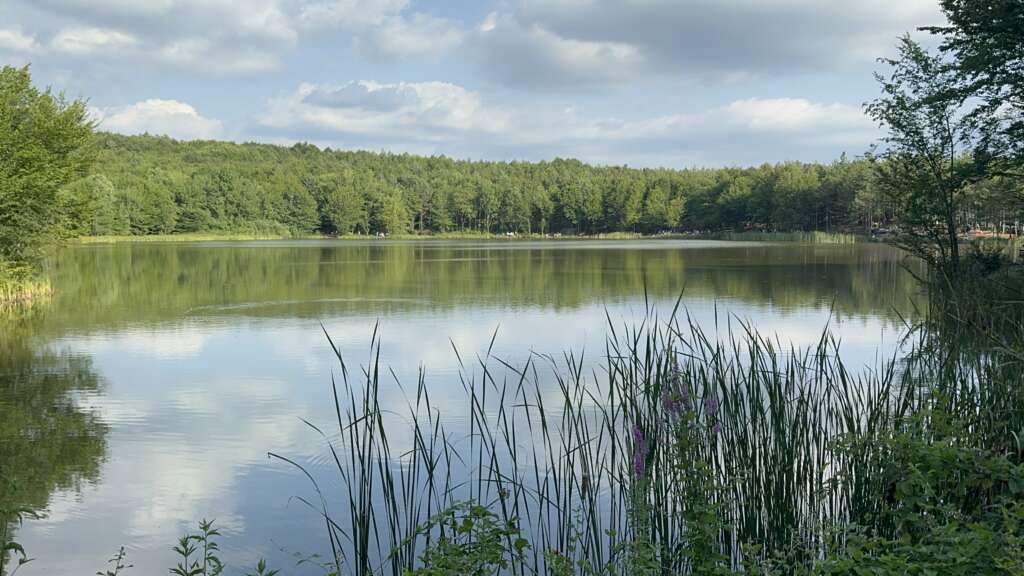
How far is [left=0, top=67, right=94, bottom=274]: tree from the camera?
59.1ft

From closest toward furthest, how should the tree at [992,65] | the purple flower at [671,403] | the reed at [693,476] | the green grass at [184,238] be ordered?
the reed at [693,476], the purple flower at [671,403], the tree at [992,65], the green grass at [184,238]

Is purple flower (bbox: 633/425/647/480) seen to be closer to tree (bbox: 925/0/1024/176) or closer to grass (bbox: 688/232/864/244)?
tree (bbox: 925/0/1024/176)

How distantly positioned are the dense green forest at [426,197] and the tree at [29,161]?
171ft

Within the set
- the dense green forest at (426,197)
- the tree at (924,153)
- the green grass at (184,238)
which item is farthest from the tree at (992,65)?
the green grass at (184,238)

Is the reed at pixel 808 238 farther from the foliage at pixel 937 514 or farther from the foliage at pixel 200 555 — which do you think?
the foliage at pixel 200 555

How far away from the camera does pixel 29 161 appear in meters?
18.7

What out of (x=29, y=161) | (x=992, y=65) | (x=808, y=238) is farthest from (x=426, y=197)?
(x=992, y=65)

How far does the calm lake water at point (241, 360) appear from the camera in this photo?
5.94 metres

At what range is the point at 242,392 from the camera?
10.1 metres

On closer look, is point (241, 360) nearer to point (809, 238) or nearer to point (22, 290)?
point (22, 290)

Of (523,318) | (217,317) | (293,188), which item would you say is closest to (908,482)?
(523,318)

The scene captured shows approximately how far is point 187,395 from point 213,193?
3492 inches

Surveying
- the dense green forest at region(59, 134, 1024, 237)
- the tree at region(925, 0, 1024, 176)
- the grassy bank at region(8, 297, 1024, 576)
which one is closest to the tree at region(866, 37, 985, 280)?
the tree at region(925, 0, 1024, 176)

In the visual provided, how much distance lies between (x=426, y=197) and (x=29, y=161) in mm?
96180
